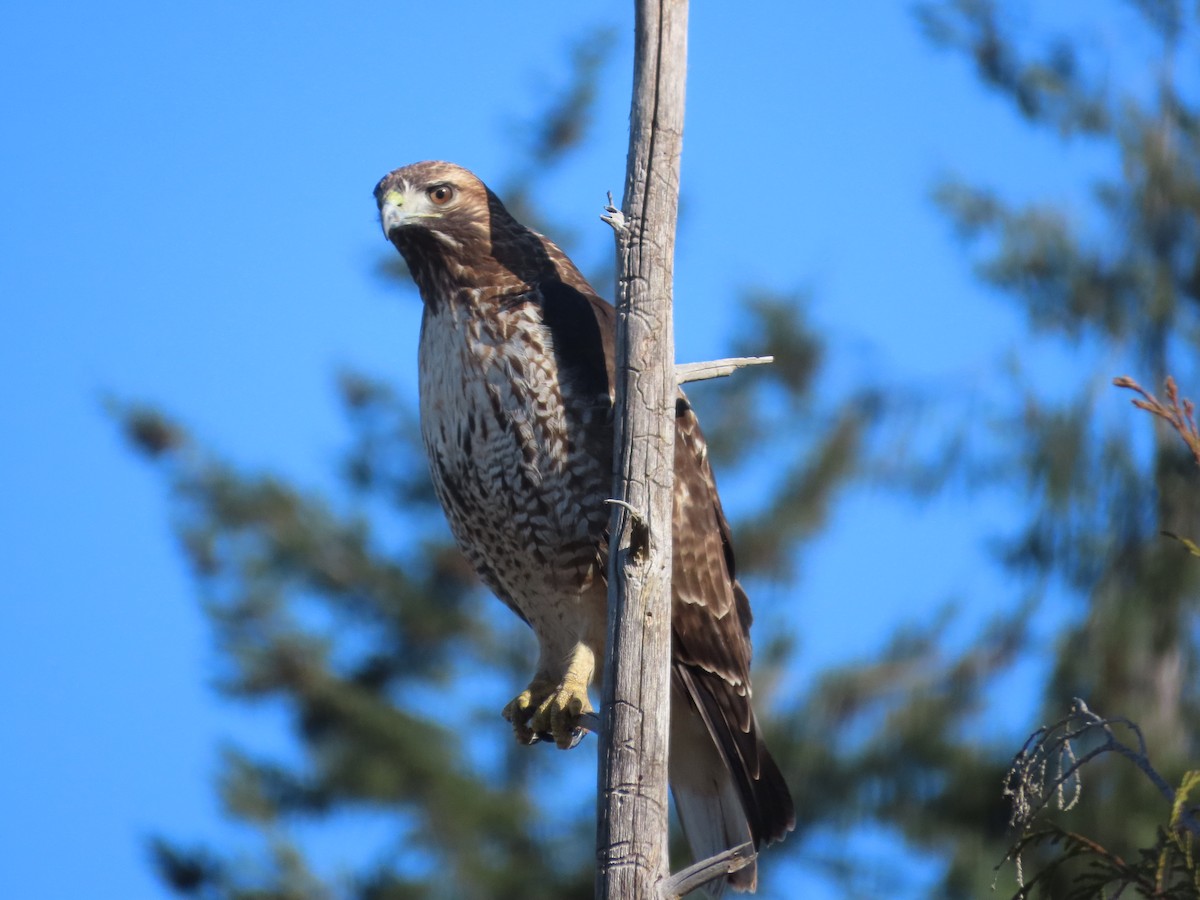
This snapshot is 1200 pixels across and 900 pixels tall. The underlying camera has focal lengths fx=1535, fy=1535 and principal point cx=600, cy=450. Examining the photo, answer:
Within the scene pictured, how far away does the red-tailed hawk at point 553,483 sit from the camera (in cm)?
433

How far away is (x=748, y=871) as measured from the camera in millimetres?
4535

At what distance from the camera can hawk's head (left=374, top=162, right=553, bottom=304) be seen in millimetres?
4629

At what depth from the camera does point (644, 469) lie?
3670 mm

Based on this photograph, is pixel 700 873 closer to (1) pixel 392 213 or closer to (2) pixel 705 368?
(2) pixel 705 368

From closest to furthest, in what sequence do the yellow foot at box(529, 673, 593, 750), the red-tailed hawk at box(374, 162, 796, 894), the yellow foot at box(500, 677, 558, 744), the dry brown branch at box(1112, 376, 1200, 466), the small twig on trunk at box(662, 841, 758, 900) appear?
the dry brown branch at box(1112, 376, 1200, 466)
the small twig on trunk at box(662, 841, 758, 900)
the red-tailed hawk at box(374, 162, 796, 894)
the yellow foot at box(529, 673, 593, 750)
the yellow foot at box(500, 677, 558, 744)

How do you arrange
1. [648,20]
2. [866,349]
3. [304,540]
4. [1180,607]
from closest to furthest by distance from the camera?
[648,20] < [1180,607] < [866,349] < [304,540]

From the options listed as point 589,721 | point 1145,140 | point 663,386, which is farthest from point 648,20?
point 1145,140

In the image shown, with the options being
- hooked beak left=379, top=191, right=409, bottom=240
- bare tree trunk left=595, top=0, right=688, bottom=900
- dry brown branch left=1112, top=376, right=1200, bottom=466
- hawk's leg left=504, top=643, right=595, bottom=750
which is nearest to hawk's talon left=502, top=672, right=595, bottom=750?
hawk's leg left=504, top=643, right=595, bottom=750

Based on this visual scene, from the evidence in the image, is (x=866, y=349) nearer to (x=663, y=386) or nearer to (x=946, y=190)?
(x=946, y=190)

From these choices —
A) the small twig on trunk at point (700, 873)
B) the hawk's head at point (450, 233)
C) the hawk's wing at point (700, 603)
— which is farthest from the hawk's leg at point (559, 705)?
the hawk's head at point (450, 233)

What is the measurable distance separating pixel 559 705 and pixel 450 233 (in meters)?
1.46

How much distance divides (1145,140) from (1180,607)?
3.69 m

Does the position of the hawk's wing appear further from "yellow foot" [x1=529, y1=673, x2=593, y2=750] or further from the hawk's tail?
"yellow foot" [x1=529, y1=673, x2=593, y2=750]

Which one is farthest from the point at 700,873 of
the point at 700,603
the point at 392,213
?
the point at 392,213
